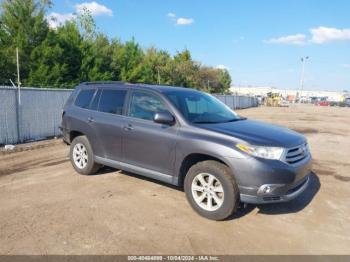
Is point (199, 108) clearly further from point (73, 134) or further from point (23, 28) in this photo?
point (23, 28)

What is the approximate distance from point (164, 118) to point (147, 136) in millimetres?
529

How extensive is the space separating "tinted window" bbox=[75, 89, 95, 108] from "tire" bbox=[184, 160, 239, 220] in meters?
2.92

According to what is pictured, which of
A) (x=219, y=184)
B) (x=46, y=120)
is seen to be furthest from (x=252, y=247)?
(x=46, y=120)

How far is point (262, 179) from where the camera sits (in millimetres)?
4324

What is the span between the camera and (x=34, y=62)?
70.8 feet

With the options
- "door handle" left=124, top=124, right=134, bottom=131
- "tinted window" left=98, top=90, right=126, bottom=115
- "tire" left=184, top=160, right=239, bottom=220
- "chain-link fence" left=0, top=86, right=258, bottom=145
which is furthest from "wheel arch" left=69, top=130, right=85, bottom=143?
"chain-link fence" left=0, top=86, right=258, bottom=145

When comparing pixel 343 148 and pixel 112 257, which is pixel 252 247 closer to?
pixel 112 257

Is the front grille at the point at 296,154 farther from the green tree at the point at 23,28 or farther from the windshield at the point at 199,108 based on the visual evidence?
the green tree at the point at 23,28

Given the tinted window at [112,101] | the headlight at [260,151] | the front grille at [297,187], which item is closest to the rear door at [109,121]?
the tinted window at [112,101]

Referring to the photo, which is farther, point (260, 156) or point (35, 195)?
point (35, 195)

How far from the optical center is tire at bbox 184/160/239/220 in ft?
14.8

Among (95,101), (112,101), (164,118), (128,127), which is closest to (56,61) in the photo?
(95,101)

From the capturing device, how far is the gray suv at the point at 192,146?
14.5ft

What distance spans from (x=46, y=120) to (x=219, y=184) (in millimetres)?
8745
